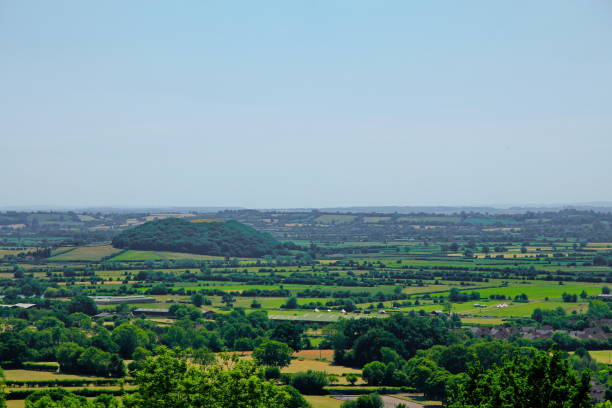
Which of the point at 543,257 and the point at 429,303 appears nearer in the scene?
the point at 429,303

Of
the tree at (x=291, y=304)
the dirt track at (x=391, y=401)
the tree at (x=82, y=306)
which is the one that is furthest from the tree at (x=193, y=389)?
the tree at (x=291, y=304)

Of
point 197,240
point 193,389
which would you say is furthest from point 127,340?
point 197,240

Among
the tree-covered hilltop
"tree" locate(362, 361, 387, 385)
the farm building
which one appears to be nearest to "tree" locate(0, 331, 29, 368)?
"tree" locate(362, 361, 387, 385)

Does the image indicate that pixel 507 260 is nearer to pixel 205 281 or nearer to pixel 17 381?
pixel 205 281

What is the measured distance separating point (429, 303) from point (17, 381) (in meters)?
58.7

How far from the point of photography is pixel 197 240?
616 ft

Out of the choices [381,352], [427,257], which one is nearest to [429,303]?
[381,352]

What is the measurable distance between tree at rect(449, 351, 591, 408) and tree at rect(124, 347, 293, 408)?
27.6 feet

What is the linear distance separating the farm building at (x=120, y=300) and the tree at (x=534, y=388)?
77.0 m

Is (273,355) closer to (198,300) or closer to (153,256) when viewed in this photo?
(198,300)

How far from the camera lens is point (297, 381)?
58188mm

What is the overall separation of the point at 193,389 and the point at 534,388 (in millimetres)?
13473

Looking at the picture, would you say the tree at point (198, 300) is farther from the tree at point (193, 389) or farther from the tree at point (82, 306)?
the tree at point (193, 389)

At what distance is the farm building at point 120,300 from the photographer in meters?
101
